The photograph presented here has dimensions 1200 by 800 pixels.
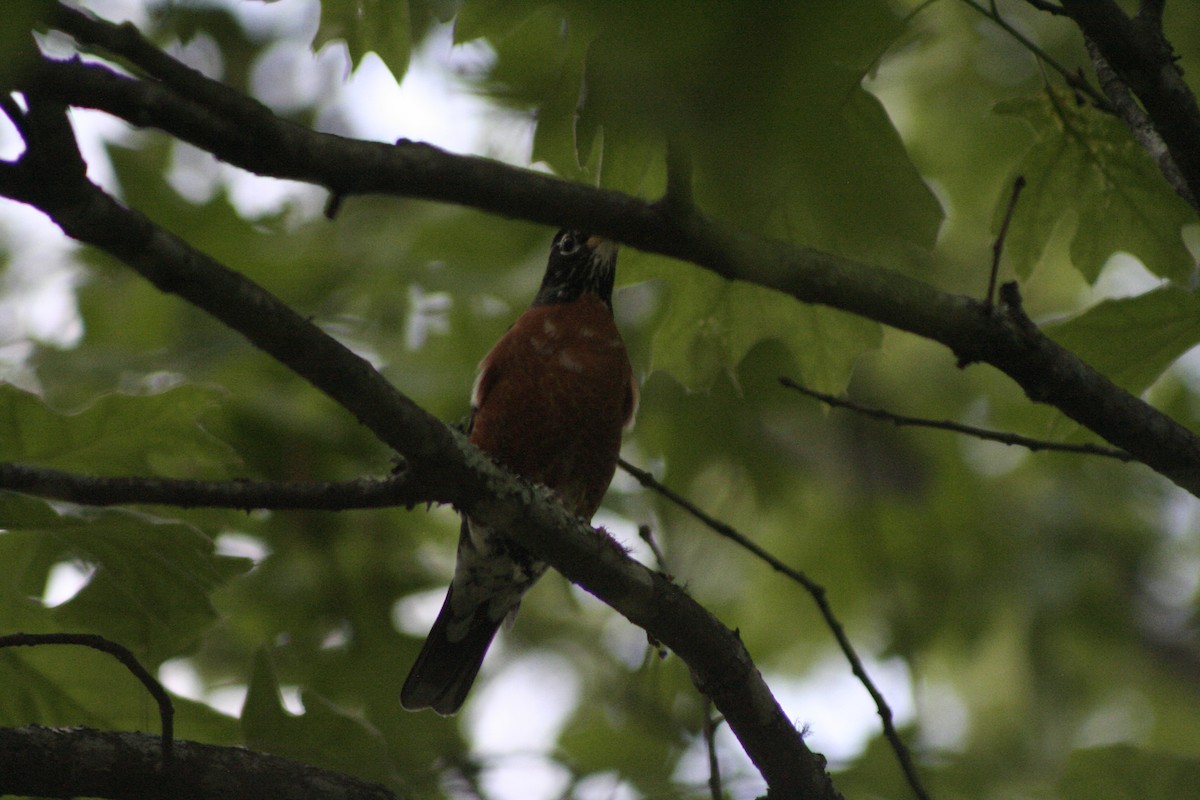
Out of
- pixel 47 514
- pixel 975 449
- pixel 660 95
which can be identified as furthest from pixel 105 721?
pixel 975 449

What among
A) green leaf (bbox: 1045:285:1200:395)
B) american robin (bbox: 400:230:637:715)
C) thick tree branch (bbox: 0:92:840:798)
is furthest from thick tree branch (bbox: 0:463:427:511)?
green leaf (bbox: 1045:285:1200:395)

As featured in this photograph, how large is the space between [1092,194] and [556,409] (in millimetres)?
2006

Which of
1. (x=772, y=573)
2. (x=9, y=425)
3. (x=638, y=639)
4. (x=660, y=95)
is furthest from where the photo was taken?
(x=772, y=573)

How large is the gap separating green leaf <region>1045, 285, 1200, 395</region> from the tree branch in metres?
0.58

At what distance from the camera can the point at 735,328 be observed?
3.33 m

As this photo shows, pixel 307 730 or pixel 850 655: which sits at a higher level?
pixel 850 655

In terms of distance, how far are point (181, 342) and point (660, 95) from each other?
487 cm

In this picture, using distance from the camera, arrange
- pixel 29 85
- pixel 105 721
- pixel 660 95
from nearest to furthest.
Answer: pixel 660 95 < pixel 29 85 < pixel 105 721

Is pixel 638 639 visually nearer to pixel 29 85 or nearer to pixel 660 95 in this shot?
pixel 29 85

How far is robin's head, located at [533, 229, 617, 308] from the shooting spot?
4.94 metres

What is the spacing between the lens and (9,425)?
277 centimetres

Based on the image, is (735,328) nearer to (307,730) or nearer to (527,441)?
(527,441)

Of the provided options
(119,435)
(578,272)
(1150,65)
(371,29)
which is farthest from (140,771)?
(578,272)

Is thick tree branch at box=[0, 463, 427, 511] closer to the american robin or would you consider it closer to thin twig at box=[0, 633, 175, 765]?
thin twig at box=[0, 633, 175, 765]
